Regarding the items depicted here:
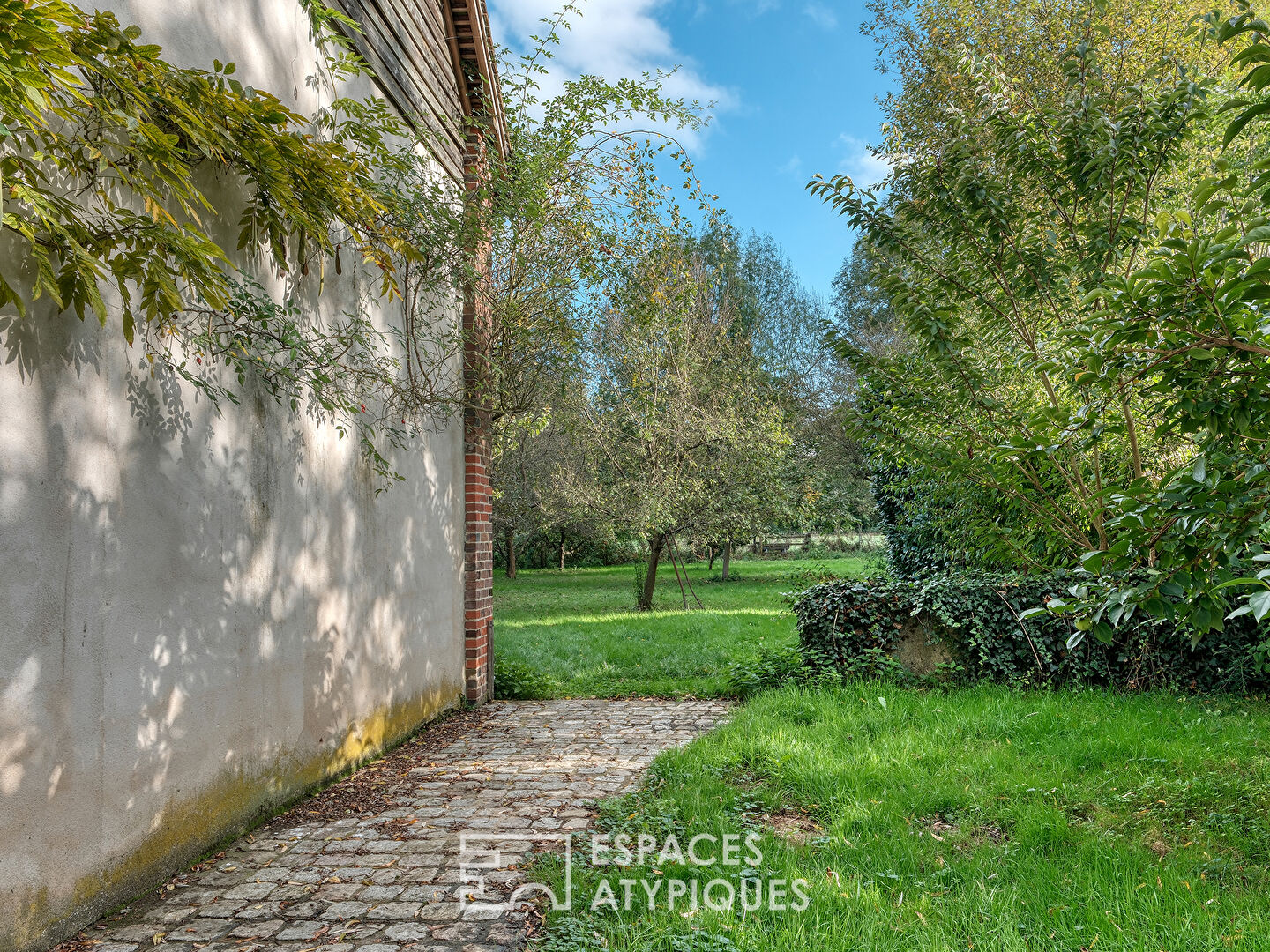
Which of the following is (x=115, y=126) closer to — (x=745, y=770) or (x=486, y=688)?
(x=745, y=770)

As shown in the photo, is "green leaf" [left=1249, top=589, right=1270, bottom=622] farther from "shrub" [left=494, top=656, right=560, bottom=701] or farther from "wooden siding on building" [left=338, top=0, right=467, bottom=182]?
"shrub" [left=494, top=656, right=560, bottom=701]

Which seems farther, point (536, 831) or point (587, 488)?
point (587, 488)

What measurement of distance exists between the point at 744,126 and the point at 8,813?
20.2m

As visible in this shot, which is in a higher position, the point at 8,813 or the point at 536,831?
the point at 8,813

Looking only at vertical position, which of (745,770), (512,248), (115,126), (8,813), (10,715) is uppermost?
(512,248)

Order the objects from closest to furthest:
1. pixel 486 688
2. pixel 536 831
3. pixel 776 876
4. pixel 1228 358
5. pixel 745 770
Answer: pixel 1228 358 < pixel 776 876 < pixel 536 831 < pixel 745 770 < pixel 486 688

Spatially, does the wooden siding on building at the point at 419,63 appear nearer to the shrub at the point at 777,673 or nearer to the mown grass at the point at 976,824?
the mown grass at the point at 976,824

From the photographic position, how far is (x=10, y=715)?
2.44 metres

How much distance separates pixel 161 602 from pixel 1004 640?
6.29 meters

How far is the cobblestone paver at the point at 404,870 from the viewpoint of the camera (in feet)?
8.95

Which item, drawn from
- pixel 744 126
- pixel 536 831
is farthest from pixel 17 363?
pixel 744 126

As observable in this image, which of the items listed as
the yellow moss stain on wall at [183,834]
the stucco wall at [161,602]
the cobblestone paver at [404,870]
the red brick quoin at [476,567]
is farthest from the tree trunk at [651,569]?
the stucco wall at [161,602]
